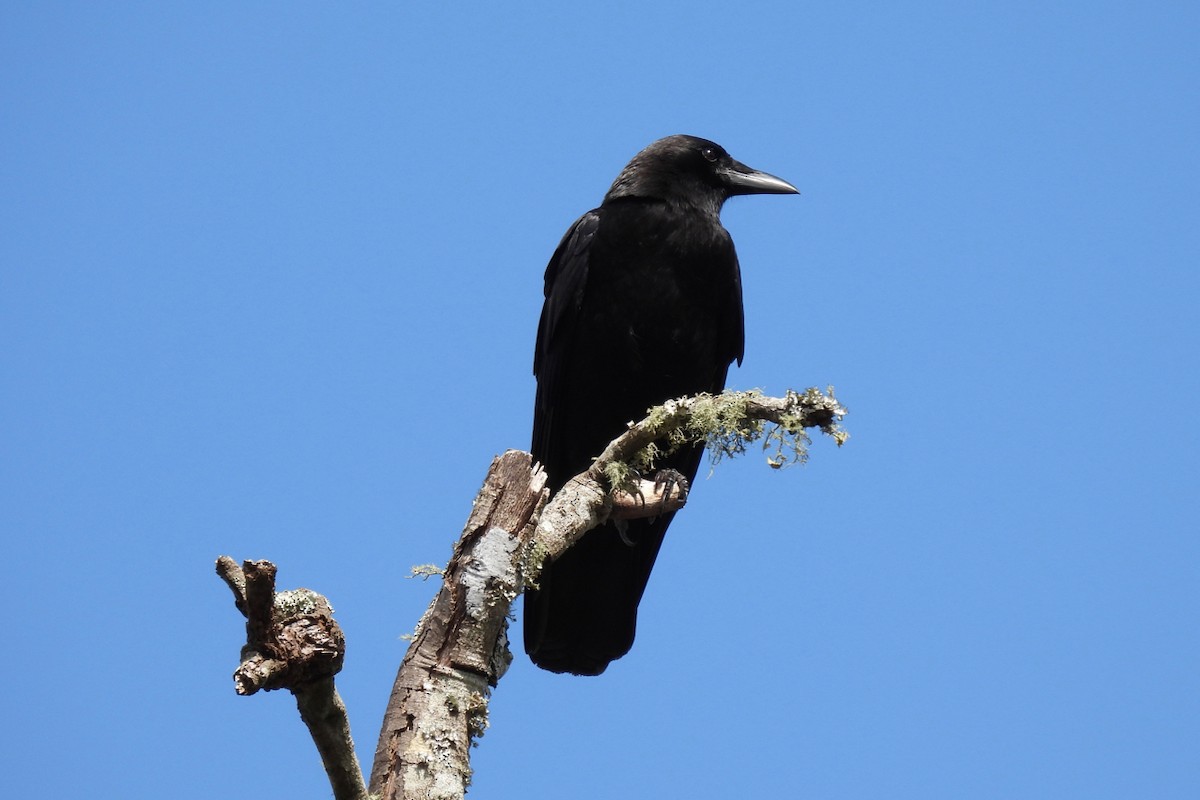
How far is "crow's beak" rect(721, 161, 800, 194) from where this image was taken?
21.8 feet

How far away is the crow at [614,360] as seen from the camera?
18.6ft

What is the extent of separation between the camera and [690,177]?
641cm

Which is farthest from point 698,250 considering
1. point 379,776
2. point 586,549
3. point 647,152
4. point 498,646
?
point 379,776

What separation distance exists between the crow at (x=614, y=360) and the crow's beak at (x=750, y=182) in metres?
0.66

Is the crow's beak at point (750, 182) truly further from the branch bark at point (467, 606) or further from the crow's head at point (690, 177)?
the branch bark at point (467, 606)

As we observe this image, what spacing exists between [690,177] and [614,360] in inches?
49.8

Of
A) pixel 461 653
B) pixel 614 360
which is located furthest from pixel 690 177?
pixel 461 653

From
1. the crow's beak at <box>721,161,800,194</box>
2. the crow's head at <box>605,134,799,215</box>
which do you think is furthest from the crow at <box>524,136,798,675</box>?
the crow's beak at <box>721,161,800,194</box>

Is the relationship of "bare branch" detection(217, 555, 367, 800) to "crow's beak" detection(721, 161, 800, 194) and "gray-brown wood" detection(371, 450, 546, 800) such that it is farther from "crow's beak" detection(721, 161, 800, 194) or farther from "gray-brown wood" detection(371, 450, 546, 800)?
"crow's beak" detection(721, 161, 800, 194)

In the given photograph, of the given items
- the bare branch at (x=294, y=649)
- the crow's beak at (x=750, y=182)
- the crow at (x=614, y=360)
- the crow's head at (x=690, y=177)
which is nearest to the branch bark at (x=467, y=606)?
the bare branch at (x=294, y=649)

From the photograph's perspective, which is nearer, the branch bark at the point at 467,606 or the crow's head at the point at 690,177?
the branch bark at the point at 467,606

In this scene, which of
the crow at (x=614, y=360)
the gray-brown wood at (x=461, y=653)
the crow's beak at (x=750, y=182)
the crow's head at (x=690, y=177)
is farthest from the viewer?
the crow's beak at (x=750, y=182)

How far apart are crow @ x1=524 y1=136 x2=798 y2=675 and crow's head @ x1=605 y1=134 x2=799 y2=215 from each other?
0.45ft

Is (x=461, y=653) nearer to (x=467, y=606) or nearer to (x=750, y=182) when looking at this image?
(x=467, y=606)
